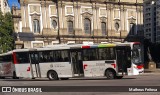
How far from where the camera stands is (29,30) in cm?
5450

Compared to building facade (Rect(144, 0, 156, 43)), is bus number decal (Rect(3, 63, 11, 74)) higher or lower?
lower

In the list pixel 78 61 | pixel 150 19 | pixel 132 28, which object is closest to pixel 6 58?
pixel 78 61

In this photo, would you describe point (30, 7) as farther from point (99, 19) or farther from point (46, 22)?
point (99, 19)

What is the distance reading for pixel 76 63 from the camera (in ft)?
76.1

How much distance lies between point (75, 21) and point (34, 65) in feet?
109

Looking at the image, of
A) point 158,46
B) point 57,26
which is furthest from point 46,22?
point 158,46

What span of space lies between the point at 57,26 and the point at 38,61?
3244 centimetres

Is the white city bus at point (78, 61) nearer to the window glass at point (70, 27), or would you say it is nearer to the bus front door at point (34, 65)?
the bus front door at point (34, 65)

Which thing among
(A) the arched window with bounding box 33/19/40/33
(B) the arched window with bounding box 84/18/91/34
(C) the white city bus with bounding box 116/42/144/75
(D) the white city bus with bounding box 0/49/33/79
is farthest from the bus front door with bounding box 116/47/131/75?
(B) the arched window with bounding box 84/18/91/34

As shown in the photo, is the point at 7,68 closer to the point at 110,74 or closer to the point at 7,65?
the point at 7,65

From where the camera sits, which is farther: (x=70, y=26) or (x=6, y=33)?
(x=6, y=33)

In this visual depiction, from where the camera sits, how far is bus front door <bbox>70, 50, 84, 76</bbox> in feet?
75.7

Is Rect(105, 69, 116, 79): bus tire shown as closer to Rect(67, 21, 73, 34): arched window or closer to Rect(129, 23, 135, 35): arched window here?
Rect(67, 21, 73, 34): arched window

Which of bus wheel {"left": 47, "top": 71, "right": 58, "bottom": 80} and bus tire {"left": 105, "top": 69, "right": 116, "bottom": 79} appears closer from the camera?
bus tire {"left": 105, "top": 69, "right": 116, "bottom": 79}
